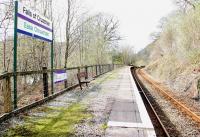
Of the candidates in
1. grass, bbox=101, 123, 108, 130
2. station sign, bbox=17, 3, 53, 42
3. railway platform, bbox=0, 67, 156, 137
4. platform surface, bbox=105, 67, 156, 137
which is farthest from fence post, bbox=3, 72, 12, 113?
platform surface, bbox=105, 67, 156, 137

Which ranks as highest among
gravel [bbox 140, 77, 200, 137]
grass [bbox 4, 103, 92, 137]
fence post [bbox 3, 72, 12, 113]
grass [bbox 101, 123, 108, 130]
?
fence post [bbox 3, 72, 12, 113]

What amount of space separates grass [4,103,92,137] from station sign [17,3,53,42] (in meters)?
2.38

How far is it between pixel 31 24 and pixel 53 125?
3.43 meters

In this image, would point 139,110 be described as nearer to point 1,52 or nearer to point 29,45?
point 1,52

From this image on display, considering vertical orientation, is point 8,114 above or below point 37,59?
below

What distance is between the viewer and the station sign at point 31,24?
8195 mm

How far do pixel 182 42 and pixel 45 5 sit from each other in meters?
9.92

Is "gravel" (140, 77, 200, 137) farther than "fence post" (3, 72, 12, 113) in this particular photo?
Yes

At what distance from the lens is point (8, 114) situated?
736 cm

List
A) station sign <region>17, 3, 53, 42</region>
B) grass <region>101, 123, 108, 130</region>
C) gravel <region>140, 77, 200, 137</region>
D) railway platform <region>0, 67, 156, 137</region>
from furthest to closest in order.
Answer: gravel <region>140, 77, 200, 137</region>, station sign <region>17, 3, 53, 42</region>, grass <region>101, 123, 108, 130</region>, railway platform <region>0, 67, 156, 137</region>

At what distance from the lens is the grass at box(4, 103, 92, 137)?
20.2 ft

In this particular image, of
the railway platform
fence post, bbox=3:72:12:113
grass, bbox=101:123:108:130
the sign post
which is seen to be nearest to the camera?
the railway platform

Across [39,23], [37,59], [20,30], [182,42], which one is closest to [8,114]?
[20,30]

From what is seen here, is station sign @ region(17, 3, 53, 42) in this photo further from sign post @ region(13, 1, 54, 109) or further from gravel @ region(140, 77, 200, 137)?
gravel @ region(140, 77, 200, 137)
